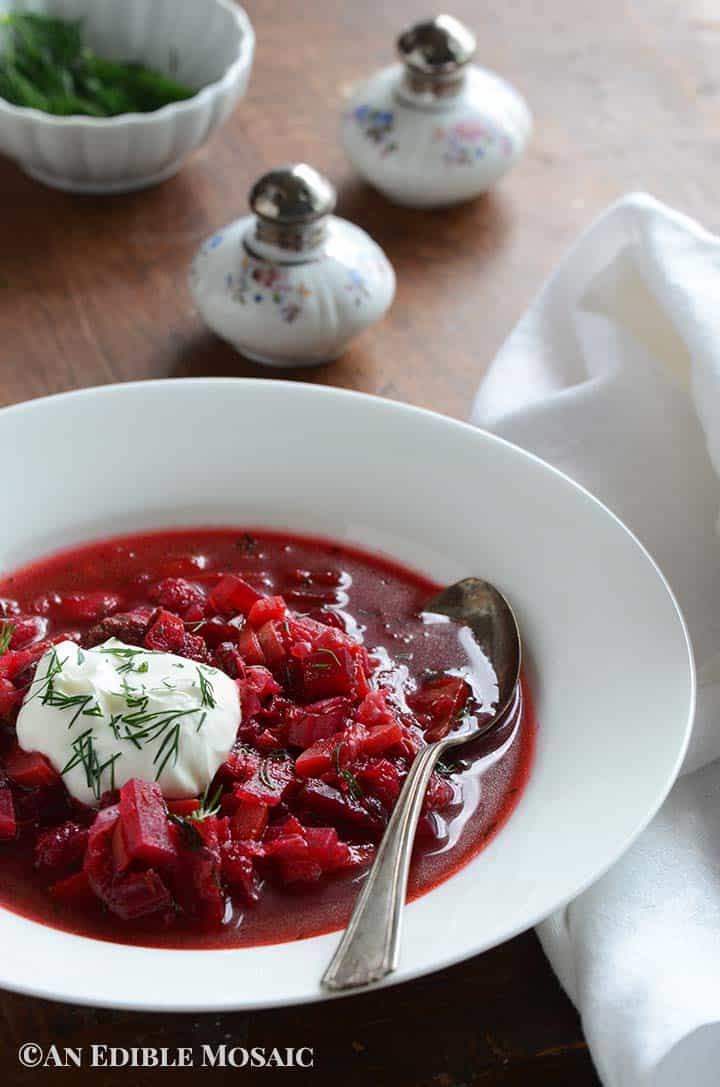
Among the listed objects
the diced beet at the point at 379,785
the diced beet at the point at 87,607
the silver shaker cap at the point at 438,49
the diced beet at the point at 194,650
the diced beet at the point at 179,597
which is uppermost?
the silver shaker cap at the point at 438,49

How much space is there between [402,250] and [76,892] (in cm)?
236

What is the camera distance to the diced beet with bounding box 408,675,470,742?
2381 mm

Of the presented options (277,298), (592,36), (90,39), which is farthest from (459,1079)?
(592,36)

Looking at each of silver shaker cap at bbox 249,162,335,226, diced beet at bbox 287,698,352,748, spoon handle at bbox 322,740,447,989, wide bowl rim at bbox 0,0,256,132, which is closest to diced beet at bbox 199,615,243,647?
diced beet at bbox 287,698,352,748

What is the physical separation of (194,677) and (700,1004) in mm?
938

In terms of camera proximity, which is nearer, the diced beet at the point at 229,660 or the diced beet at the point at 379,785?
the diced beet at the point at 379,785

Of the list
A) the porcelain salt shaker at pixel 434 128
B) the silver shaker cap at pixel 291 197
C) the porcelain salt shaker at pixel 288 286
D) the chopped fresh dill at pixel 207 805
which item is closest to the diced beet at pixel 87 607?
the chopped fresh dill at pixel 207 805

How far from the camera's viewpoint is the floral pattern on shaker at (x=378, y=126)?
3916 mm

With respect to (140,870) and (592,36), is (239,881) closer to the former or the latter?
(140,870)

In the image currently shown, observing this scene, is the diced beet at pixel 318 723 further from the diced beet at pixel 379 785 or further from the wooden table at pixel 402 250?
the wooden table at pixel 402 250

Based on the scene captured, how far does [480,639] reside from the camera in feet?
8.44

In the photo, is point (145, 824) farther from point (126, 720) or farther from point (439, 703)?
point (439, 703)

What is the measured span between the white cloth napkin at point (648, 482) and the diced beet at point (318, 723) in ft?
1.54

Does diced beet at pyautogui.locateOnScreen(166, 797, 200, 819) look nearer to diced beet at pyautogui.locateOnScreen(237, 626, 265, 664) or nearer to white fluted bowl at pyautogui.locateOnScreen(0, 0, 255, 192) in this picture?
diced beet at pyautogui.locateOnScreen(237, 626, 265, 664)
